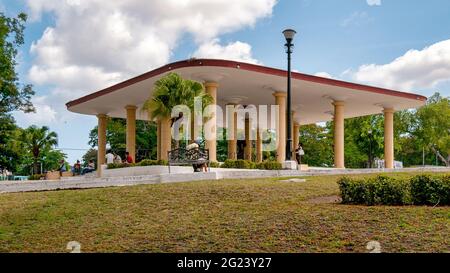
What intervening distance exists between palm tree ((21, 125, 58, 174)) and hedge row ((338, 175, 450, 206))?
4672 centimetres

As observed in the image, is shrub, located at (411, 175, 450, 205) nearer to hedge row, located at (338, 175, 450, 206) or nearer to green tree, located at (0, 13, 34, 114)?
hedge row, located at (338, 175, 450, 206)

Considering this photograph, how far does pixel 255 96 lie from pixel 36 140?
98.1 ft

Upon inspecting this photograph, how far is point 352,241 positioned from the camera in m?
8.43

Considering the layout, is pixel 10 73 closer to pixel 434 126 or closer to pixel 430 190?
pixel 430 190

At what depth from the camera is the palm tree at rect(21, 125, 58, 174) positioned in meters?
52.6

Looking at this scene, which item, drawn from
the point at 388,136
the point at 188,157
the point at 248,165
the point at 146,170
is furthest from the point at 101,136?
the point at 388,136

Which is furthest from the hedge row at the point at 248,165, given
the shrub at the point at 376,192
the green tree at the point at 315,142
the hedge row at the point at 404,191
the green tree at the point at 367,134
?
the green tree at the point at 315,142

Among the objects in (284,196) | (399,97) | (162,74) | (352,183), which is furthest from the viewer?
(399,97)

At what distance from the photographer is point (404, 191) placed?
1080 cm

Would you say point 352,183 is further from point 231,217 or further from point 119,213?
point 119,213

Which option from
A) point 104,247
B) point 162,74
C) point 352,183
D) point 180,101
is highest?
point 162,74

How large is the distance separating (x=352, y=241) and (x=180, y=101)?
15089mm

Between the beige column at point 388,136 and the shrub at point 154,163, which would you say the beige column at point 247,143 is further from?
the shrub at point 154,163
